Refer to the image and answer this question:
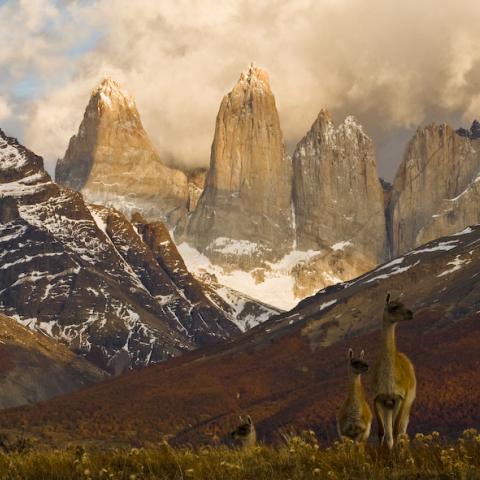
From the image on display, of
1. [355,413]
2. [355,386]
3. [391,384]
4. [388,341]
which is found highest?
[388,341]

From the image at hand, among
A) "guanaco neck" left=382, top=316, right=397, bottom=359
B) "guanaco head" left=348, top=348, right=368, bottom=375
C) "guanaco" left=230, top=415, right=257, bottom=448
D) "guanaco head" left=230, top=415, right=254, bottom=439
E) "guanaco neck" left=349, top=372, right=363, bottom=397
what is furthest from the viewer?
"guanaco head" left=230, top=415, right=254, bottom=439

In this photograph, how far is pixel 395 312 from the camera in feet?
73.3

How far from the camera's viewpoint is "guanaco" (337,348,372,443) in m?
24.5

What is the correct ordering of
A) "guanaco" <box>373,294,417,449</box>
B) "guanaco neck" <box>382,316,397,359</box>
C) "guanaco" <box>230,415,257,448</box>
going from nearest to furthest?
1. "guanaco" <box>373,294,417,449</box>
2. "guanaco neck" <box>382,316,397,359</box>
3. "guanaco" <box>230,415,257,448</box>

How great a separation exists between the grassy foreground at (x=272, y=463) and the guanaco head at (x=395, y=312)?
2.39 meters

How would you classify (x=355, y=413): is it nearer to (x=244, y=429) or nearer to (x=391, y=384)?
(x=391, y=384)

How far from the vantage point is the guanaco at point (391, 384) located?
71.9 feet

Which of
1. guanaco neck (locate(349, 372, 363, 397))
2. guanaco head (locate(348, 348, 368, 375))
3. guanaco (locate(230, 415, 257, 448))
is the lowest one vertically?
guanaco (locate(230, 415, 257, 448))

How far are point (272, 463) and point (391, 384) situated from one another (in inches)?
115

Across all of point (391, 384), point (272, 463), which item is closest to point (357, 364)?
point (391, 384)

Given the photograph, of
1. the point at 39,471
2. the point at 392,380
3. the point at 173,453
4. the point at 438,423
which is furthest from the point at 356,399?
the point at 438,423

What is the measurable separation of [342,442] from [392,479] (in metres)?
2.66

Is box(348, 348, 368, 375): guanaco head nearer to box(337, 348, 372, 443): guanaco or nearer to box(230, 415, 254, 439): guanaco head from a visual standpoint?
box(337, 348, 372, 443): guanaco

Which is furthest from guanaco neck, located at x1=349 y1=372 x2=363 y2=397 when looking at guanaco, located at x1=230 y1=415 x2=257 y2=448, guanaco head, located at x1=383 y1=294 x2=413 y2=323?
guanaco, located at x1=230 y1=415 x2=257 y2=448
